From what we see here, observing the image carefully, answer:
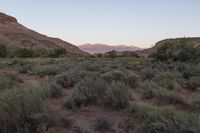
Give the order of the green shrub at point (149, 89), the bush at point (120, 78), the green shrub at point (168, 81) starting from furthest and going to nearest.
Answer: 1. the bush at point (120, 78)
2. the green shrub at point (168, 81)
3. the green shrub at point (149, 89)

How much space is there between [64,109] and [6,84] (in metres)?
2.85

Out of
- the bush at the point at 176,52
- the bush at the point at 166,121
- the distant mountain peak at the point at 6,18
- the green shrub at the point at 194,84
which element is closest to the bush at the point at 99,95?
the bush at the point at 166,121

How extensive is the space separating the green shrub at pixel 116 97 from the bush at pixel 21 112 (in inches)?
67.5

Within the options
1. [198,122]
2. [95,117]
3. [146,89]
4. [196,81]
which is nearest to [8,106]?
[95,117]

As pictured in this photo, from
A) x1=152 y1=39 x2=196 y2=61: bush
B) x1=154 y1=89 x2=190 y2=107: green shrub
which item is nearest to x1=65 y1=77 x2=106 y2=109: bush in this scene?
x1=154 y1=89 x2=190 y2=107: green shrub

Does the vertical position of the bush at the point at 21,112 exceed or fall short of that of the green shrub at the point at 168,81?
it falls short

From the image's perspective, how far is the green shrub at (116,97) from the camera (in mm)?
A: 7090

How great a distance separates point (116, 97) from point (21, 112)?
244 cm

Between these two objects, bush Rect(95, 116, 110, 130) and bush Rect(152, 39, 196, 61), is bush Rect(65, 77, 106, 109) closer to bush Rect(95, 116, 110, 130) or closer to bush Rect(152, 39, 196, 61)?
bush Rect(95, 116, 110, 130)

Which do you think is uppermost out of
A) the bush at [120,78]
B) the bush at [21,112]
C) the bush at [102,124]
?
the bush at [120,78]

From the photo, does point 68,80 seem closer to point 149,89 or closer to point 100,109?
point 149,89

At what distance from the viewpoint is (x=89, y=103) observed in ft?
25.0

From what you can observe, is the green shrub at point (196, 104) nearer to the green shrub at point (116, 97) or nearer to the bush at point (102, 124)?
the green shrub at point (116, 97)

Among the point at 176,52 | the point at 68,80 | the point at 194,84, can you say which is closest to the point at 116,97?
the point at 68,80
